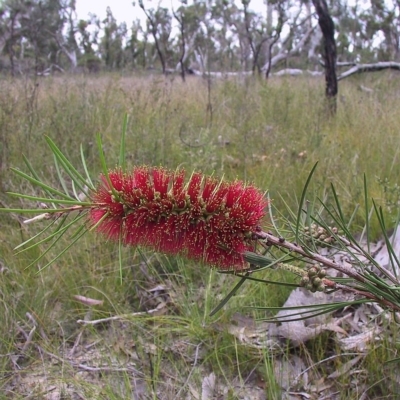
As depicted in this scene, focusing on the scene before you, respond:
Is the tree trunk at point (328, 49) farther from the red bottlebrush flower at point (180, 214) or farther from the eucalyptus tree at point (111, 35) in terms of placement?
the eucalyptus tree at point (111, 35)

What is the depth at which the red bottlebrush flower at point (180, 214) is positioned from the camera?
2.89 feet

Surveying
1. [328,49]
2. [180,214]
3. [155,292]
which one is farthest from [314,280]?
[328,49]

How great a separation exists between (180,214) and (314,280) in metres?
0.30

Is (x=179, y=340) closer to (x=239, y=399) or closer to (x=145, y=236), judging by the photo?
(x=239, y=399)

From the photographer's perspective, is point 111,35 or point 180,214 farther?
point 111,35

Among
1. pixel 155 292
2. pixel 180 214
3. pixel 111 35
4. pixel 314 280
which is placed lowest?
pixel 155 292

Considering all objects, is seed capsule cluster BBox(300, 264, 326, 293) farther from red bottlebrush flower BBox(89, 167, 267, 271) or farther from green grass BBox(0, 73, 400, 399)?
green grass BBox(0, 73, 400, 399)

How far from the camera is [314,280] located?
2.88 feet

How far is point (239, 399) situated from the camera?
1.74 metres

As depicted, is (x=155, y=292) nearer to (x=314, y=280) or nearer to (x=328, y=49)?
(x=314, y=280)

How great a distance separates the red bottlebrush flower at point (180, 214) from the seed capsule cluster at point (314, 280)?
0.44 ft

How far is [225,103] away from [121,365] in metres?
4.69

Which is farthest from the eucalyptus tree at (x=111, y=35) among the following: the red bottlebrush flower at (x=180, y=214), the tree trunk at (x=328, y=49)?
the red bottlebrush flower at (x=180, y=214)

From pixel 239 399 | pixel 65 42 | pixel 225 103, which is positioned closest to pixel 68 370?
pixel 239 399
